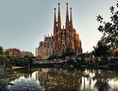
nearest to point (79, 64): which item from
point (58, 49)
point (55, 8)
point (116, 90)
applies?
point (116, 90)

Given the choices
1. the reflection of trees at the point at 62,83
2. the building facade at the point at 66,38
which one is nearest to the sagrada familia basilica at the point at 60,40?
the building facade at the point at 66,38

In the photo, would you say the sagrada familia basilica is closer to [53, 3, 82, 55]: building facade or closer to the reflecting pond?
[53, 3, 82, 55]: building facade

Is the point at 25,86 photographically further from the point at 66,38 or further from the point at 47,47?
the point at 47,47

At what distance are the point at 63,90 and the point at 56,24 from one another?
163 m

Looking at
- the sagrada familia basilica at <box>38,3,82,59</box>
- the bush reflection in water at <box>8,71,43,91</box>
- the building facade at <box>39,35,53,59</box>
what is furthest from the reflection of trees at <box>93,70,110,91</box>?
the building facade at <box>39,35,53,59</box>

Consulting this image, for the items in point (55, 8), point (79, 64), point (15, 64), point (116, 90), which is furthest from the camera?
point (55, 8)

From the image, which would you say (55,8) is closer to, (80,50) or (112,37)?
(80,50)

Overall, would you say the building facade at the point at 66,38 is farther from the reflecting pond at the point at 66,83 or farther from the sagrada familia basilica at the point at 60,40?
the reflecting pond at the point at 66,83

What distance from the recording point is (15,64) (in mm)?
A: 92750

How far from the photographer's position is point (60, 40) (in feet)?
525

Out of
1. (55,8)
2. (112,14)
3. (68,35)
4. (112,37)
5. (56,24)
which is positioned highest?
(55,8)

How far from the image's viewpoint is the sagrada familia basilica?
155125mm

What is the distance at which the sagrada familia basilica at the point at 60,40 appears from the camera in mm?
155125

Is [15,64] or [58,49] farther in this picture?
[58,49]
